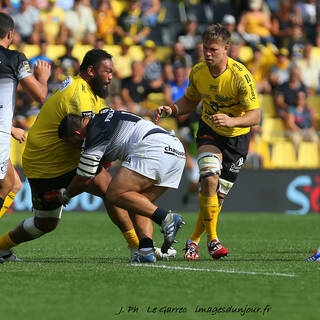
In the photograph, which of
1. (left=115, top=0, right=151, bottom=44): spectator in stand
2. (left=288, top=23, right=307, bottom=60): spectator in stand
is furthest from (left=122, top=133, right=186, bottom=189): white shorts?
(left=288, top=23, right=307, bottom=60): spectator in stand

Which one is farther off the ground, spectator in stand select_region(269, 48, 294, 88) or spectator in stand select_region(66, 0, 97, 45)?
spectator in stand select_region(66, 0, 97, 45)

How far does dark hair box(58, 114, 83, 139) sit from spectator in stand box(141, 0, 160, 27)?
13114mm

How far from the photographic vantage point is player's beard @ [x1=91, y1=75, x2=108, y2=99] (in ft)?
26.1

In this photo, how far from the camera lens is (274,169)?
1680cm

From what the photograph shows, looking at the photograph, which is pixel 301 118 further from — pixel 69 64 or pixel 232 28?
pixel 69 64

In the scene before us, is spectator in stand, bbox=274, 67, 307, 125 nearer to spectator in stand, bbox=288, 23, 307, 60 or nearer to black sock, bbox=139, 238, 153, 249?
spectator in stand, bbox=288, 23, 307, 60

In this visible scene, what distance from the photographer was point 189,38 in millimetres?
19531

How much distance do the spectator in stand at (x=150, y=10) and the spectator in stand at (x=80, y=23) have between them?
1709 mm

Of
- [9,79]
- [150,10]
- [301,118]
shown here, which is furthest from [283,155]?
[9,79]

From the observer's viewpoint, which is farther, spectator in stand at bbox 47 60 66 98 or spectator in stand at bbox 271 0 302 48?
spectator in stand at bbox 271 0 302 48

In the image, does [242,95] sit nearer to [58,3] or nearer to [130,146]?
[130,146]

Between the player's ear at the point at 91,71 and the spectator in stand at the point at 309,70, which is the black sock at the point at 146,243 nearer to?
the player's ear at the point at 91,71

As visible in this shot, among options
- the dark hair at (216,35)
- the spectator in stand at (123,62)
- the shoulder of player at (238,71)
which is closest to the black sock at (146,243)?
the shoulder of player at (238,71)

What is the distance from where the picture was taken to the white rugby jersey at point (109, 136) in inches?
288
